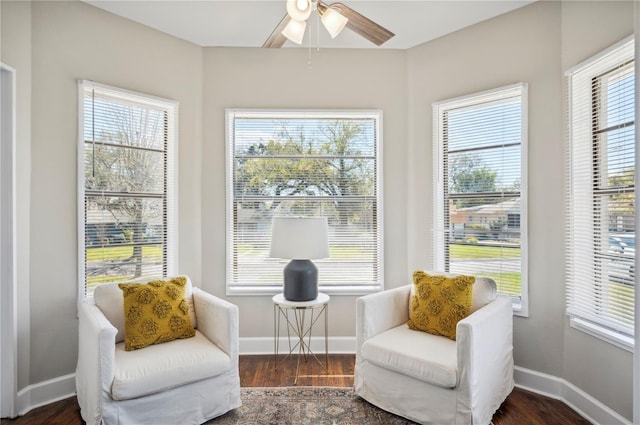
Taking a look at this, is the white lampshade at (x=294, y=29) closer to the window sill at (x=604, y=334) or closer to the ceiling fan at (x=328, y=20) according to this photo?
the ceiling fan at (x=328, y=20)

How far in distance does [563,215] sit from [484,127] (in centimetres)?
93

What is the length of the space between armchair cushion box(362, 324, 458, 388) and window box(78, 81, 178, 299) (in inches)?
76.3

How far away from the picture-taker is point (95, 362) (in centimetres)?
198

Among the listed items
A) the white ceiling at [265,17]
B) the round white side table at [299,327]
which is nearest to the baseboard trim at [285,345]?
the round white side table at [299,327]

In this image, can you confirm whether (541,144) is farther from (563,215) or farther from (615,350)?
(615,350)

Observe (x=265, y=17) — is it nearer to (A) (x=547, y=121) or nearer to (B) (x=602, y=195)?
(A) (x=547, y=121)

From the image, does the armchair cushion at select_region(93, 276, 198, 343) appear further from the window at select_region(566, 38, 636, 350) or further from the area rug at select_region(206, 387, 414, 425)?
the window at select_region(566, 38, 636, 350)

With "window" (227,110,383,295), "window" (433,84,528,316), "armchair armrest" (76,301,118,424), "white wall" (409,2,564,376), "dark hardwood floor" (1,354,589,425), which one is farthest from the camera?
"window" (227,110,383,295)

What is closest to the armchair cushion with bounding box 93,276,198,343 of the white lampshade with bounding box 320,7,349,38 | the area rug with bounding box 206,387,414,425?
the area rug with bounding box 206,387,414,425

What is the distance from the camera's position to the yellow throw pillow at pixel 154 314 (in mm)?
2314

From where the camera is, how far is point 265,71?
339 cm

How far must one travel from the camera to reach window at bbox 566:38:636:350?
2.15 meters

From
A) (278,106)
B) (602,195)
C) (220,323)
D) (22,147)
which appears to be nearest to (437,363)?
(220,323)

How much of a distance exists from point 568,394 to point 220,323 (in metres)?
2.44
